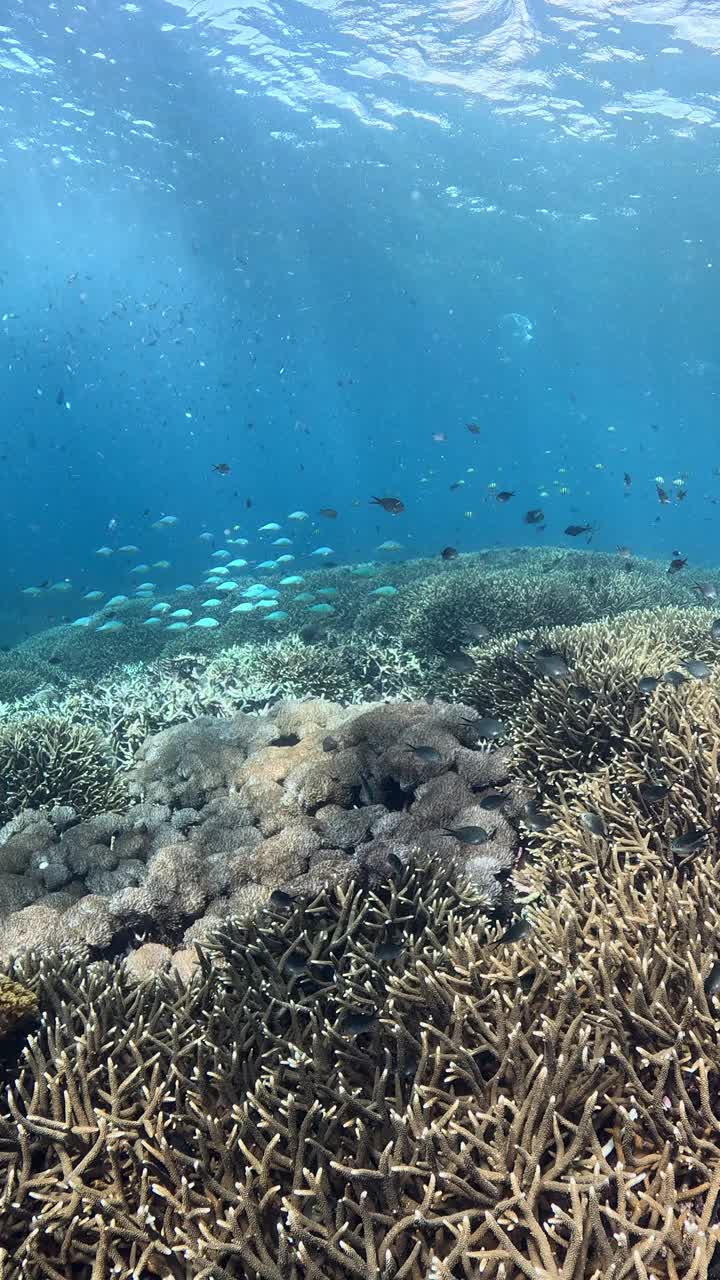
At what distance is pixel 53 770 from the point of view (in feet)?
25.6

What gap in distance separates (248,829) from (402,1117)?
3.40m

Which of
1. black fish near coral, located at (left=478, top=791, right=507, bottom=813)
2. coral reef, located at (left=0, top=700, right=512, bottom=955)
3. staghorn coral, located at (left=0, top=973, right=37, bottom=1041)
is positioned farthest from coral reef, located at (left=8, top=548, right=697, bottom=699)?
staghorn coral, located at (left=0, top=973, right=37, bottom=1041)

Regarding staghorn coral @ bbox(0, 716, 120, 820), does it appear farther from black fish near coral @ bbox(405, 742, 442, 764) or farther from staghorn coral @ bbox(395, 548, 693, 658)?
staghorn coral @ bbox(395, 548, 693, 658)

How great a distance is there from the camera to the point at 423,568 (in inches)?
918

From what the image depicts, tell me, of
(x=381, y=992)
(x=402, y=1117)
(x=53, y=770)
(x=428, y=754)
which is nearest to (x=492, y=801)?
(x=428, y=754)

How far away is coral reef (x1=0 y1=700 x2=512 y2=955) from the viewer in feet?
16.7

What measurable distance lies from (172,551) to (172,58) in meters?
54.4

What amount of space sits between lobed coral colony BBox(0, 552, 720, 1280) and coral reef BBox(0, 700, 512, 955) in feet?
0.09

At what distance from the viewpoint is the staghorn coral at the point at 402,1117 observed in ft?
8.03

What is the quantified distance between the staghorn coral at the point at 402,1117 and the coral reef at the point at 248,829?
1110mm

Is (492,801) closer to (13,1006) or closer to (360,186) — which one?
(13,1006)

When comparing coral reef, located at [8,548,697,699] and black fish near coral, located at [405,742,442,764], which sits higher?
black fish near coral, located at [405,742,442,764]

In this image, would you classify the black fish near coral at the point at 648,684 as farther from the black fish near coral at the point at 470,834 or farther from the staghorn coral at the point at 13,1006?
the staghorn coral at the point at 13,1006

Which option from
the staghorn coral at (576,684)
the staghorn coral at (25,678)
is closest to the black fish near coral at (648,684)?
the staghorn coral at (576,684)
